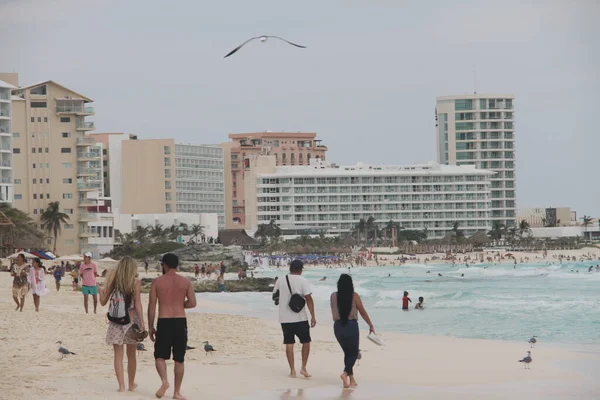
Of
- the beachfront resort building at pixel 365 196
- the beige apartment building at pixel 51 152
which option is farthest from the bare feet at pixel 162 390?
the beachfront resort building at pixel 365 196

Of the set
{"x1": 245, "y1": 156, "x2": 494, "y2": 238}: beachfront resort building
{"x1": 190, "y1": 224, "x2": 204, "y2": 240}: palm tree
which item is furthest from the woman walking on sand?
{"x1": 245, "y1": 156, "x2": 494, "y2": 238}: beachfront resort building

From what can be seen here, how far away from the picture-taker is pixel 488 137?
166 meters

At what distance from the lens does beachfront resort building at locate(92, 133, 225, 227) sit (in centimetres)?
13775

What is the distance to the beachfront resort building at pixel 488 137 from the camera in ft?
539

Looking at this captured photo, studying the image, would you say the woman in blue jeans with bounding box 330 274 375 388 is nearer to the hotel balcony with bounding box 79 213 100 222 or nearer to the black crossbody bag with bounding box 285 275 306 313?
the black crossbody bag with bounding box 285 275 306 313

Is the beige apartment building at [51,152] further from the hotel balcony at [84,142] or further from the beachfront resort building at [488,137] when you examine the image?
the beachfront resort building at [488,137]

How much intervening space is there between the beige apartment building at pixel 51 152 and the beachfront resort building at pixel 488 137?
7945 cm

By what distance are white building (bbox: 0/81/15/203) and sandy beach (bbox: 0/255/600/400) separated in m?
64.6

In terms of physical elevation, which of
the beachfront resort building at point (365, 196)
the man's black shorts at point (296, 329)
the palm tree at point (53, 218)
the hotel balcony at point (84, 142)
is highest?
the hotel balcony at point (84, 142)

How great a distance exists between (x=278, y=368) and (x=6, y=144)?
74287 millimetres

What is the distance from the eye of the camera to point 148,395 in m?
11.5

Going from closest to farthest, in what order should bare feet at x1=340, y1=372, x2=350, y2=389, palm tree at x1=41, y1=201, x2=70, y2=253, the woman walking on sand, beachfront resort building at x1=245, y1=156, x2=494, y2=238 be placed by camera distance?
bare feet at x1=340, y1=372, x2=350, y2=389 → the woman walking on sand → palm tree at x1=41, y1=201, x2=70, y2=253 → beachfront resort building at x1=245, y1=156, x2=494, y2=238

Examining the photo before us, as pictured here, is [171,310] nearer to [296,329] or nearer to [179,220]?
[296,329]

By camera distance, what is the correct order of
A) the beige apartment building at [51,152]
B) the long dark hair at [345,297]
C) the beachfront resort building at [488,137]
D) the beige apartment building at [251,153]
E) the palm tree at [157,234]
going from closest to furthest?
the long dark hair at [345,297], the beige apartment building at [51,152], the palm tree at [157,234], the beige apartment building at [251,153], the beachfront resort building at [488,137]
